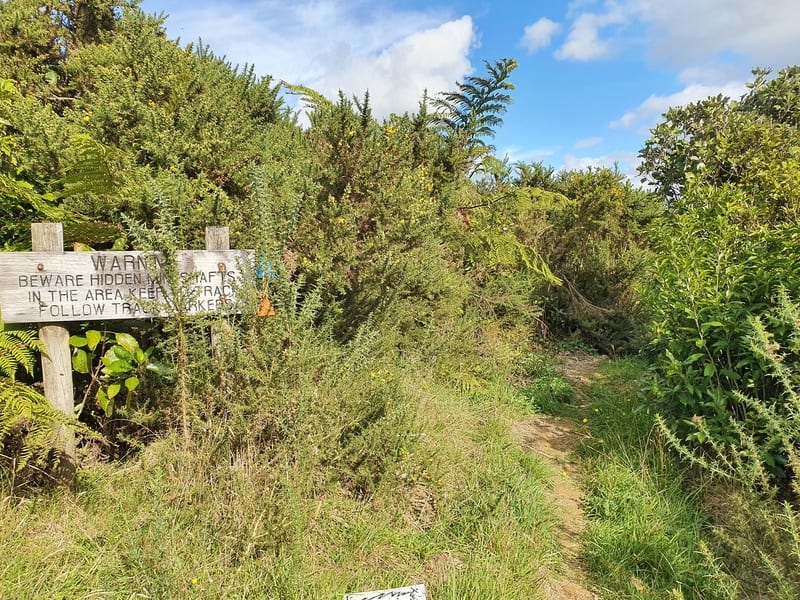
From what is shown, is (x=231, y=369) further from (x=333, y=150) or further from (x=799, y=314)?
(x=799, y=314)

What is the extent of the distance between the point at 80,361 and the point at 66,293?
49 cm

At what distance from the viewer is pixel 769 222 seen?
3.87m

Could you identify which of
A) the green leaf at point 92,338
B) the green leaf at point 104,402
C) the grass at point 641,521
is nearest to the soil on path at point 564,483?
the grass at point 641,521

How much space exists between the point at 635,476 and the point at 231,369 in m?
2.77

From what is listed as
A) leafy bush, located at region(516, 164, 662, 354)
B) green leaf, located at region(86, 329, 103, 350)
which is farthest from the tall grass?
leafy bush, located at region(516, 164, 662, 354)

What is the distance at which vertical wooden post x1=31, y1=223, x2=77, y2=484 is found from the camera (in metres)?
2.56

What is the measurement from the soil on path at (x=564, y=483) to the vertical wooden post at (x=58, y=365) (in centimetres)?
267

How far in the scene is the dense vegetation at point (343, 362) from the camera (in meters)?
2.27

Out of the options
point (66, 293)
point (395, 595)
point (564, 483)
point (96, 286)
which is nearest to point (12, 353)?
point (66, 293)

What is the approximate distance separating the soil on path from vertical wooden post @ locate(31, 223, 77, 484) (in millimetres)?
2666

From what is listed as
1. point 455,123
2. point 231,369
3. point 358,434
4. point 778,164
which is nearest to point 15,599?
point 231,369

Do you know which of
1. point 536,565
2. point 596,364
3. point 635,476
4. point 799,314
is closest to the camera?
point 536,565

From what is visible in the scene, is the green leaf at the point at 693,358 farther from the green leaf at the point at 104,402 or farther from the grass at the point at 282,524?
the green leaf at the point at 104,402

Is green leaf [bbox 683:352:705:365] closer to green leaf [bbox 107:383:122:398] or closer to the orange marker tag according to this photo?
the orange marker tag
